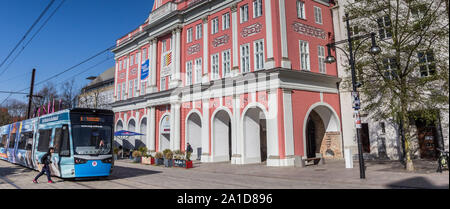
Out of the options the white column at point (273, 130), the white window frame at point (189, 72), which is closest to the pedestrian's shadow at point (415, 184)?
the white column at point (273, 130)

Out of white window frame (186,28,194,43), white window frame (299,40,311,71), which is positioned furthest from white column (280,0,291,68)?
white window frame (186,28,194,43)

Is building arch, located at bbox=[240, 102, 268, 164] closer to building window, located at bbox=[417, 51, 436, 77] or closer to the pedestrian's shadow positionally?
building window, located at bbox=[417, 51, 436, 77]

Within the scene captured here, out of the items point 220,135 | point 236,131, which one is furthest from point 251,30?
point 220,135

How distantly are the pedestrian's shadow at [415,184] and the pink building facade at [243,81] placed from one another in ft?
25.3

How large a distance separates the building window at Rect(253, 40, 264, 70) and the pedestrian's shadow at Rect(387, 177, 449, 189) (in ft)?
40.4

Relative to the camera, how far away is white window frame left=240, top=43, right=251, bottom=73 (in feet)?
75.3

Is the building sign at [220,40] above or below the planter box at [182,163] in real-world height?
above

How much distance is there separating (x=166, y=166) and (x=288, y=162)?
355 inches

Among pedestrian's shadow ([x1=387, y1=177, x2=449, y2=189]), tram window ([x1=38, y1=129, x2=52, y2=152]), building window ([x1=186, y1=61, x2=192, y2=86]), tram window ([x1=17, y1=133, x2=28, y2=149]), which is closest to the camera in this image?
pedestrian's shadow ([x1=387, y1=177, x2=449, y2=189])

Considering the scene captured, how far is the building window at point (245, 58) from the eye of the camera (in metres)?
22.9

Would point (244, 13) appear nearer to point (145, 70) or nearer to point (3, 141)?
point (145, 70)

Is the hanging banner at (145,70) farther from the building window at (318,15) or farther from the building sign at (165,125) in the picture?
the building window at (318,15)
